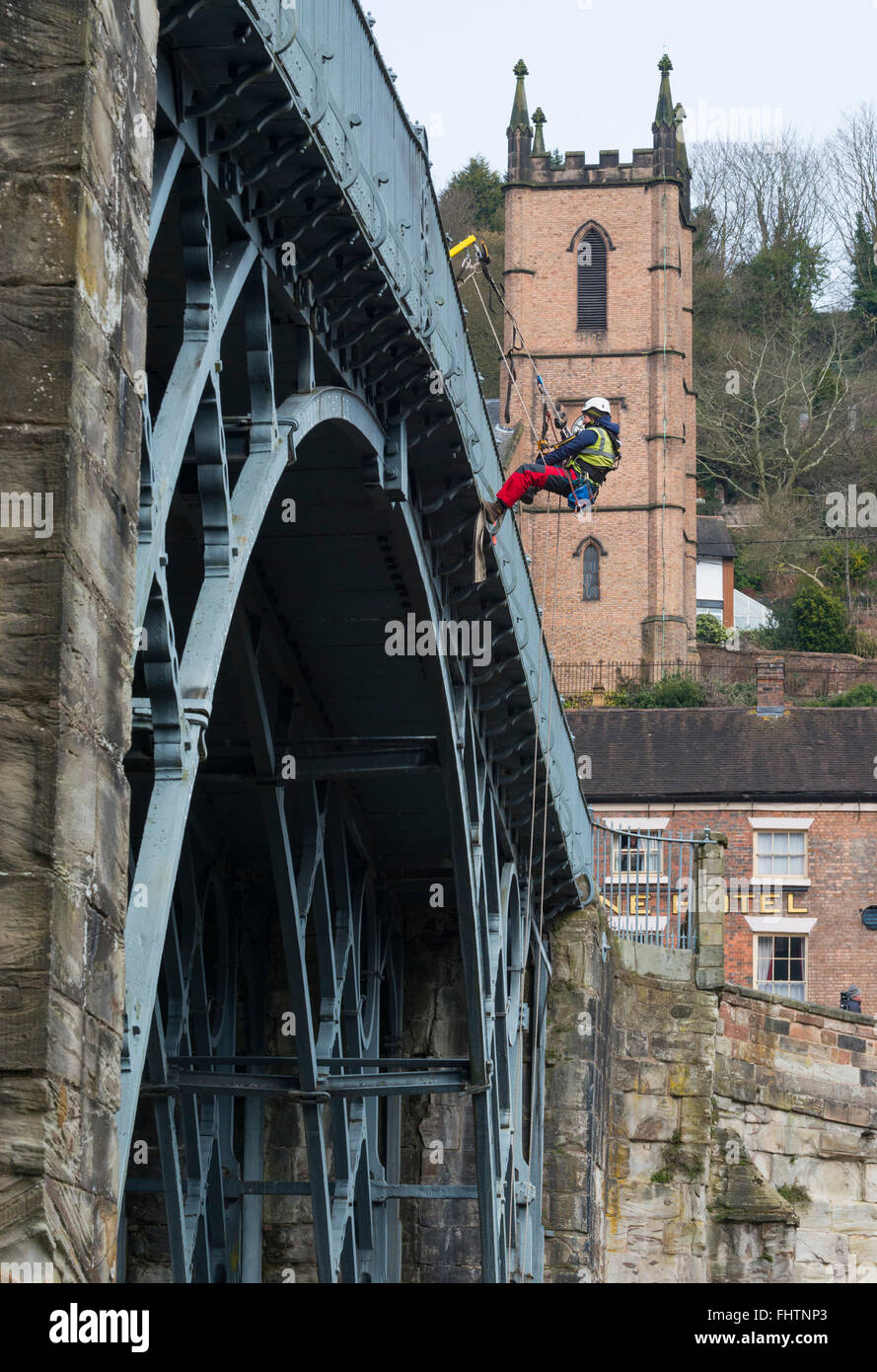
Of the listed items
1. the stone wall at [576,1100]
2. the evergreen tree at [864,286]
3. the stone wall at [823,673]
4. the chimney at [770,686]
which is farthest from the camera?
the evergreen tree at [864,286]

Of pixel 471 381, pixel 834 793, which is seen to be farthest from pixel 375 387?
pixel 834 793

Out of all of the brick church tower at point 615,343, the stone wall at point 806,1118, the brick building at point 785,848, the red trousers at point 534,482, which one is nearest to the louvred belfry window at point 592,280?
the brick church tower at point 615,343

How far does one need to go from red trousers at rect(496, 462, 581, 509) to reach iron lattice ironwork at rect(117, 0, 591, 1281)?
0.36 meters

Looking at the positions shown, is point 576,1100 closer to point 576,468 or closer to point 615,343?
point 576,468

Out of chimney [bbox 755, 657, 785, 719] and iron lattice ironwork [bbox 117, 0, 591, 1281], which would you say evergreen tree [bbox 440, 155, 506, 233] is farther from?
iron lattice ironwork [bbox 117, 0, 591, 1281]

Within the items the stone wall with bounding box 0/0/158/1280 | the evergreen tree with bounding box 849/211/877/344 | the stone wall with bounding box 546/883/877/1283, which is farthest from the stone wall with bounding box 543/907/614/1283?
the evergreen tree with bounding box 849/211/877/344

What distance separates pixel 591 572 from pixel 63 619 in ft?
183

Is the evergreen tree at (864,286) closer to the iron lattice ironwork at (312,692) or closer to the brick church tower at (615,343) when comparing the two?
the brick church tower at (615,343)

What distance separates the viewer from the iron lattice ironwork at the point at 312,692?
8.24 m

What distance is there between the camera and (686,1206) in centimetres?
2394

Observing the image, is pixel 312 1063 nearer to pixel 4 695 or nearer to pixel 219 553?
pixel 219 553

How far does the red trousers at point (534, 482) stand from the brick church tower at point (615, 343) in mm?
45613

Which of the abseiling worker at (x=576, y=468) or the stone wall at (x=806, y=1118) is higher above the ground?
the abseiling worker at (x=576, y=468)
